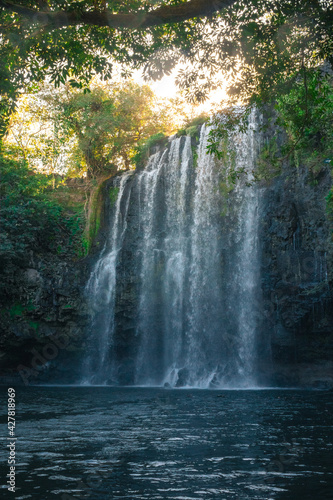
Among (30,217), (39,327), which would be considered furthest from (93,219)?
(39,327)

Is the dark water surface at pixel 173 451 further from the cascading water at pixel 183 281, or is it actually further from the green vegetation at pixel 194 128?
the green vegetation at pixel 194 128

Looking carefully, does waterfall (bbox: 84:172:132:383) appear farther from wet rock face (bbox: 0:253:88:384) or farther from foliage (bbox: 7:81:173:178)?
foliage (bbox: 7:81:173:178)

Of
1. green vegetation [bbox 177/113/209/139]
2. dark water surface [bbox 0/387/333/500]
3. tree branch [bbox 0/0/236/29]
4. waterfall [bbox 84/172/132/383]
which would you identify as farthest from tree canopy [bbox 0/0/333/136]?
green vegetation [bbox 177/113/209/139]

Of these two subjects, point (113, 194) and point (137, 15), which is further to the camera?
point (113, 194)

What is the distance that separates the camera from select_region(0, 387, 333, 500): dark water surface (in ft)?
19.2

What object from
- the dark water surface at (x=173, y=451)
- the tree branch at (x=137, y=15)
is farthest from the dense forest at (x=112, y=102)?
the dark water surface at (x=173, y=451)

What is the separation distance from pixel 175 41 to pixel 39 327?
17.7 metres

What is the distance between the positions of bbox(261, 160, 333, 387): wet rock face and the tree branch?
50.8 feet

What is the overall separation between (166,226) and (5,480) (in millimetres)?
20446

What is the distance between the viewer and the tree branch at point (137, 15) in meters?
7.74

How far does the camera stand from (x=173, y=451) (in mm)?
7922

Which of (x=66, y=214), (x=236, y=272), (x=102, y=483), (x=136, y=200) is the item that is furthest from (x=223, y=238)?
(x=102, y=483)

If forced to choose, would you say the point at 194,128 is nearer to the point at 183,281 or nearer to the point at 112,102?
the point at 112,102

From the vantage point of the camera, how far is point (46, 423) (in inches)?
434
